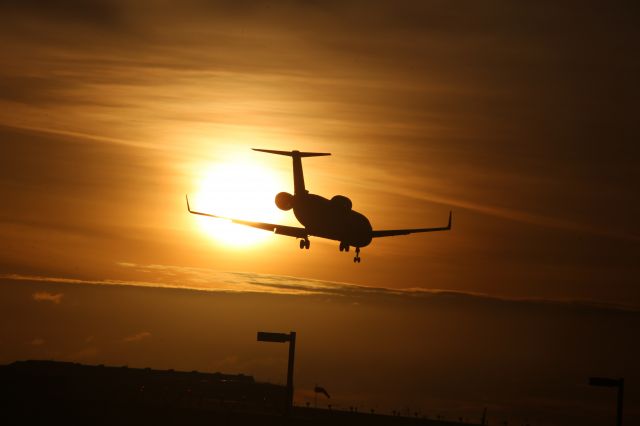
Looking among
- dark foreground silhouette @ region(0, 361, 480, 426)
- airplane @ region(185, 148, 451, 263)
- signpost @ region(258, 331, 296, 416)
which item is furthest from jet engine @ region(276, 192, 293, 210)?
signpost @ region(258, 331, 296, 416)

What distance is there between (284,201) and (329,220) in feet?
18.8

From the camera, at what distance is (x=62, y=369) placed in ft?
607

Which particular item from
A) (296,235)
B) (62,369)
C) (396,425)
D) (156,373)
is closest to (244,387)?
(156,373)

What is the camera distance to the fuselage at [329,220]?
102 m

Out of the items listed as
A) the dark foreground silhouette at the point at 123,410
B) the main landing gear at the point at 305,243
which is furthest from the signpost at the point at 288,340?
the main landing gear at the point at 305,243

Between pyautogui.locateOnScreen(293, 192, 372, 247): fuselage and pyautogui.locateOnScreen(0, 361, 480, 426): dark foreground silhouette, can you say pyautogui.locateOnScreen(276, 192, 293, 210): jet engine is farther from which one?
pyautogui.locateOnScreen(0, 361, 480, 426): dark foreground silhouette

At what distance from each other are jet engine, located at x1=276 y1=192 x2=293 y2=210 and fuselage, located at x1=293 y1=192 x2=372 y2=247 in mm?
498

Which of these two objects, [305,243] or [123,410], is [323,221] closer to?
[305,243]

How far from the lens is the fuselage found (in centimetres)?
10244

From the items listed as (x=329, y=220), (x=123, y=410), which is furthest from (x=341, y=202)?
(x=123, y=410)

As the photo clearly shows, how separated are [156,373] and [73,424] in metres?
91.9

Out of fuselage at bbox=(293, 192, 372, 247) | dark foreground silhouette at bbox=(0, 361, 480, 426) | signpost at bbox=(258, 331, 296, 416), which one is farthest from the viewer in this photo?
fuselage at bbox=(293, 192, 372, 247)

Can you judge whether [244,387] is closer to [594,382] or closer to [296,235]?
[296,235]

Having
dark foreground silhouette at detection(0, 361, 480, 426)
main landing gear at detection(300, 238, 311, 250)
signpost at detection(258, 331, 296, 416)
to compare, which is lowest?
dark foreground silhouette at detection(0, 361, 480, 426)
